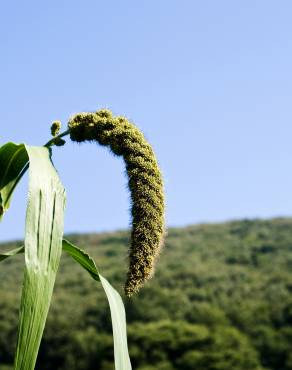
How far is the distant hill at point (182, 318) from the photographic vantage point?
1740 inches

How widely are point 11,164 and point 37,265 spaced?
1.43ft

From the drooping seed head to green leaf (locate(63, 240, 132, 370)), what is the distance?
0.21 metres

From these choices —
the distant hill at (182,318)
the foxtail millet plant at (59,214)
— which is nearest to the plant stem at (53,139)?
the foxtail millet plant at (59,214)

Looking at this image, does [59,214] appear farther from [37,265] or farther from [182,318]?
[182,318]

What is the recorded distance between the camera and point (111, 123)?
1.86 meters

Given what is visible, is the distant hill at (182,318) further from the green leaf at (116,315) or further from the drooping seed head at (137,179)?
the drooping seed head at (137,179)

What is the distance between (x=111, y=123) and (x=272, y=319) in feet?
155

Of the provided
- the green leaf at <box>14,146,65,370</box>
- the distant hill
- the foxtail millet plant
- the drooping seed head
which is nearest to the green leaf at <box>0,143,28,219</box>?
the foxtail millet plant

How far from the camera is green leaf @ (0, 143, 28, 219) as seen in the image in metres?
1.86

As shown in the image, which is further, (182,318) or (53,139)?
(182,318)

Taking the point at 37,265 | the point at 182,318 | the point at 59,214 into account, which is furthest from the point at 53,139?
the point at 182,318

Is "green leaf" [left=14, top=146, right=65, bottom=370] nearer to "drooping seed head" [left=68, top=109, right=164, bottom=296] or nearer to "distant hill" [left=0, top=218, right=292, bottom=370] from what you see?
"drooping seed head" [left=68, top=109, right=164, bottom=296]

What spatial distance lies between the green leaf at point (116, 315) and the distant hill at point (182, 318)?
39.3 metres

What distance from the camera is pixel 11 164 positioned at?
186 cm
